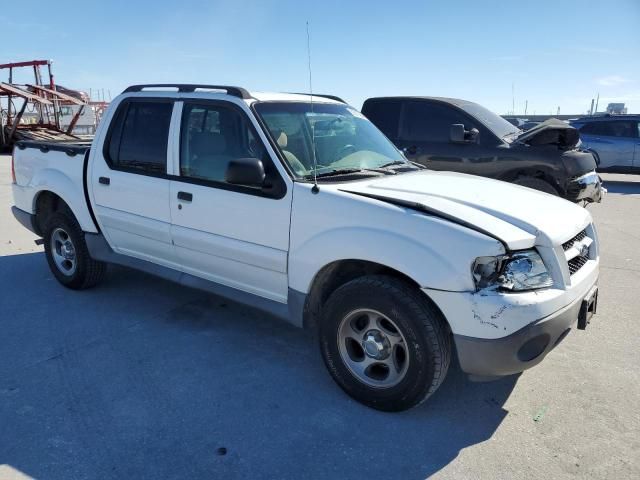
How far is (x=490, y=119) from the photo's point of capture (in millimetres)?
7895

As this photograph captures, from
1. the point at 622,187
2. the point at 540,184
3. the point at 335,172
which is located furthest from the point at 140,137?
the point at 622,187

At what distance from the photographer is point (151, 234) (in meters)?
4.07

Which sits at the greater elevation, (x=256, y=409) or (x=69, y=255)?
(x=69, y=255)

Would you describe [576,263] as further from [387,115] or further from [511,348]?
[387,115]

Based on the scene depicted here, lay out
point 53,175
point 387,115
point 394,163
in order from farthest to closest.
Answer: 1. point 387,115
2. point 53,175
3. point 394,163

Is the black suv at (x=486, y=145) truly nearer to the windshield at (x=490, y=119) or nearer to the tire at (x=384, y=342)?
the windshield at (x=490, y=119)

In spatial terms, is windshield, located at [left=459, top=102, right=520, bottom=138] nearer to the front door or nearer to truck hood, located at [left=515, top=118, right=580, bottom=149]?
truck hood, located at [left=515, top=118, right=580, bottom=149]

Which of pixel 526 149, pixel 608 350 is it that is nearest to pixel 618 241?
pixel 526 149

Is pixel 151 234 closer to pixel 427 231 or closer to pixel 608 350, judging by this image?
pixel 427 231

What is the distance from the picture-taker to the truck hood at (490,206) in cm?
267

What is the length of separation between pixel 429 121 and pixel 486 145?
0.96m

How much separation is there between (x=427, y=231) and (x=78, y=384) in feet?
8.00

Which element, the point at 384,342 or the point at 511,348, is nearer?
the point at 511,348

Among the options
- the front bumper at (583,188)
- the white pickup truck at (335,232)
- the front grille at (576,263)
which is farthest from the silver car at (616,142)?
the front grille at (576,263)
